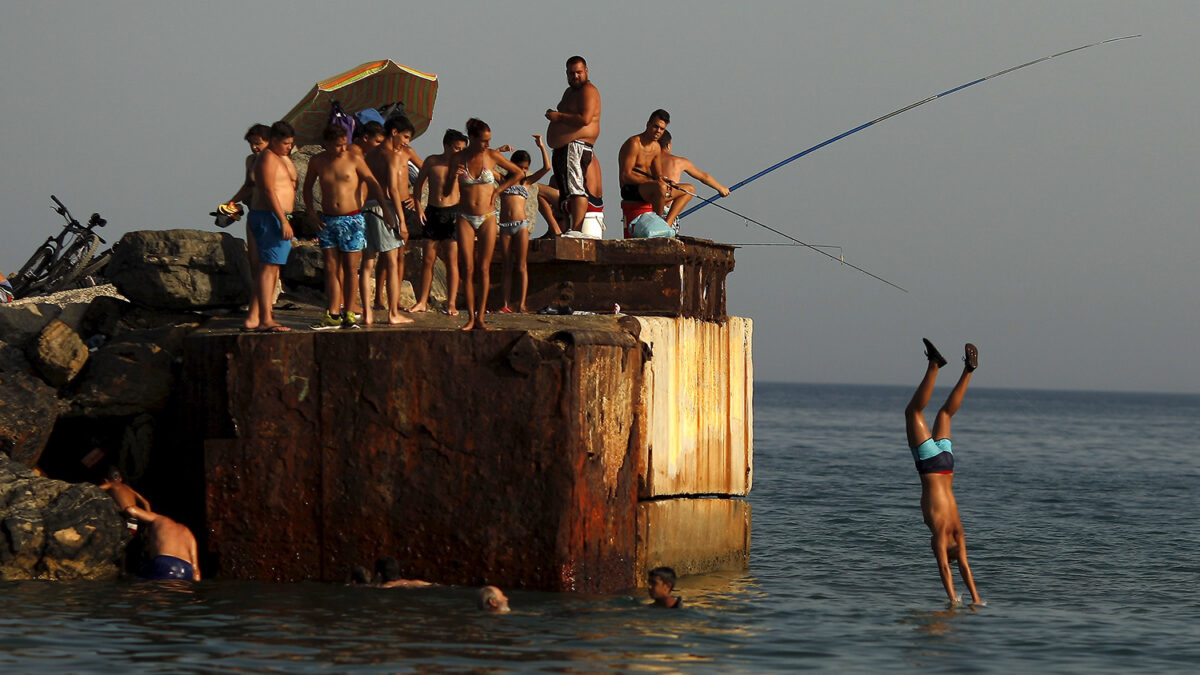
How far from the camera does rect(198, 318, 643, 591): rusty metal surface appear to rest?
9594 mm

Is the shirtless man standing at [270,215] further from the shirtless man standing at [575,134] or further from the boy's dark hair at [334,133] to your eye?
the shirtless man standing at [575,134]

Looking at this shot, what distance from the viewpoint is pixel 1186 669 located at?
942 cm

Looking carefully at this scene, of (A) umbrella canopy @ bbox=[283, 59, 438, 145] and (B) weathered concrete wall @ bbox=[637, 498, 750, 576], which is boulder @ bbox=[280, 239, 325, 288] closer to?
(A) umbrella canopy @ bbox=[283, 59, 438, 145]

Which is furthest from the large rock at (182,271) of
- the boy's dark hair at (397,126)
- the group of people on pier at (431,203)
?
the boy's dark hair at (397,126)

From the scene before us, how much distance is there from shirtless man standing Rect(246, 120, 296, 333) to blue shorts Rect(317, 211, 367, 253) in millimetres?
322

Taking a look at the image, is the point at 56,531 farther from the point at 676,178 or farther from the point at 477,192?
the point at 676,178

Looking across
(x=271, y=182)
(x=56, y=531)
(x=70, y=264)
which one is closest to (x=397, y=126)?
(x=271, y=182)

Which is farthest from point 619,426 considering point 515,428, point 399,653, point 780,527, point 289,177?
point 780,527

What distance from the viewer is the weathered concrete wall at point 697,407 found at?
428 inches

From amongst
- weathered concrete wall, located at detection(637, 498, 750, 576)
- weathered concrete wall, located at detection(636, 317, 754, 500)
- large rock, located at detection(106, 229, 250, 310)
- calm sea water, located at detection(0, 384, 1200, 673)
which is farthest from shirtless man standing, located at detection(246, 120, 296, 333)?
weathered concrete wall, located at detection(637, 498, 750, 576)

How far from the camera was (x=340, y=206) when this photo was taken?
1094cm

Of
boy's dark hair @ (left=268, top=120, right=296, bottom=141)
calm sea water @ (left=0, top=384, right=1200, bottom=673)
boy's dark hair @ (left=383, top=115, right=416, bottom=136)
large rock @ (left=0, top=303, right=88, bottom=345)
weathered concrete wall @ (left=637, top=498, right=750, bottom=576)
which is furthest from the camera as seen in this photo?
large rock @ (left=0, top=303, right=88, bottom=345)

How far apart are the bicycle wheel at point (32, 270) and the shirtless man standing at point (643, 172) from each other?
13577 millimetres

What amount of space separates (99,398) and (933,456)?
652 cm
